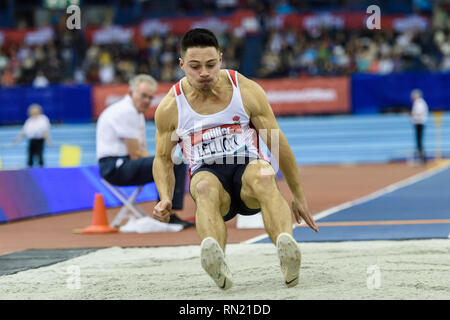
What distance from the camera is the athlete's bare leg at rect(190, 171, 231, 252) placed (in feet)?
17.0

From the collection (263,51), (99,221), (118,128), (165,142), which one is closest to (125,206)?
(99,221)

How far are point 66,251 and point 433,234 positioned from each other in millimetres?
3502

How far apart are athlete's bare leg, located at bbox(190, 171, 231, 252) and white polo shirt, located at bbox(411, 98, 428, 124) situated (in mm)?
19999

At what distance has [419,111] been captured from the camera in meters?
24.6

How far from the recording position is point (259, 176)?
5.32 metres

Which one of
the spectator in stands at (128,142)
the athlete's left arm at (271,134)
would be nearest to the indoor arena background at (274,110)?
the spectator in stands at (128,142)

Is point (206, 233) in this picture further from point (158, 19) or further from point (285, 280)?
point (158, 19)

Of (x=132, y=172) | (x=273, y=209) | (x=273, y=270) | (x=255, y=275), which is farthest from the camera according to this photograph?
(x=132, y=172)

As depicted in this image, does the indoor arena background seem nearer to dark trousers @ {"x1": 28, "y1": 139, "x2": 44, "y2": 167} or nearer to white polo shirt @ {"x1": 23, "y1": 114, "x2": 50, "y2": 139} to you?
white polo shirt @ {"x1": 23, "y1": 114, "x2": 50, "y2": 139}

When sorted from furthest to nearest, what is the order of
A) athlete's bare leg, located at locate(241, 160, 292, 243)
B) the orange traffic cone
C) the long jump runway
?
the orange traffic cone
athlete's bare leg, located at locate(241, 160, 292, 243)
the long jump runway

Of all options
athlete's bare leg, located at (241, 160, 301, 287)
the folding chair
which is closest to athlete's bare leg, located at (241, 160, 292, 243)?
athlete's bare leg, located at (241, 160, 301, 287)
